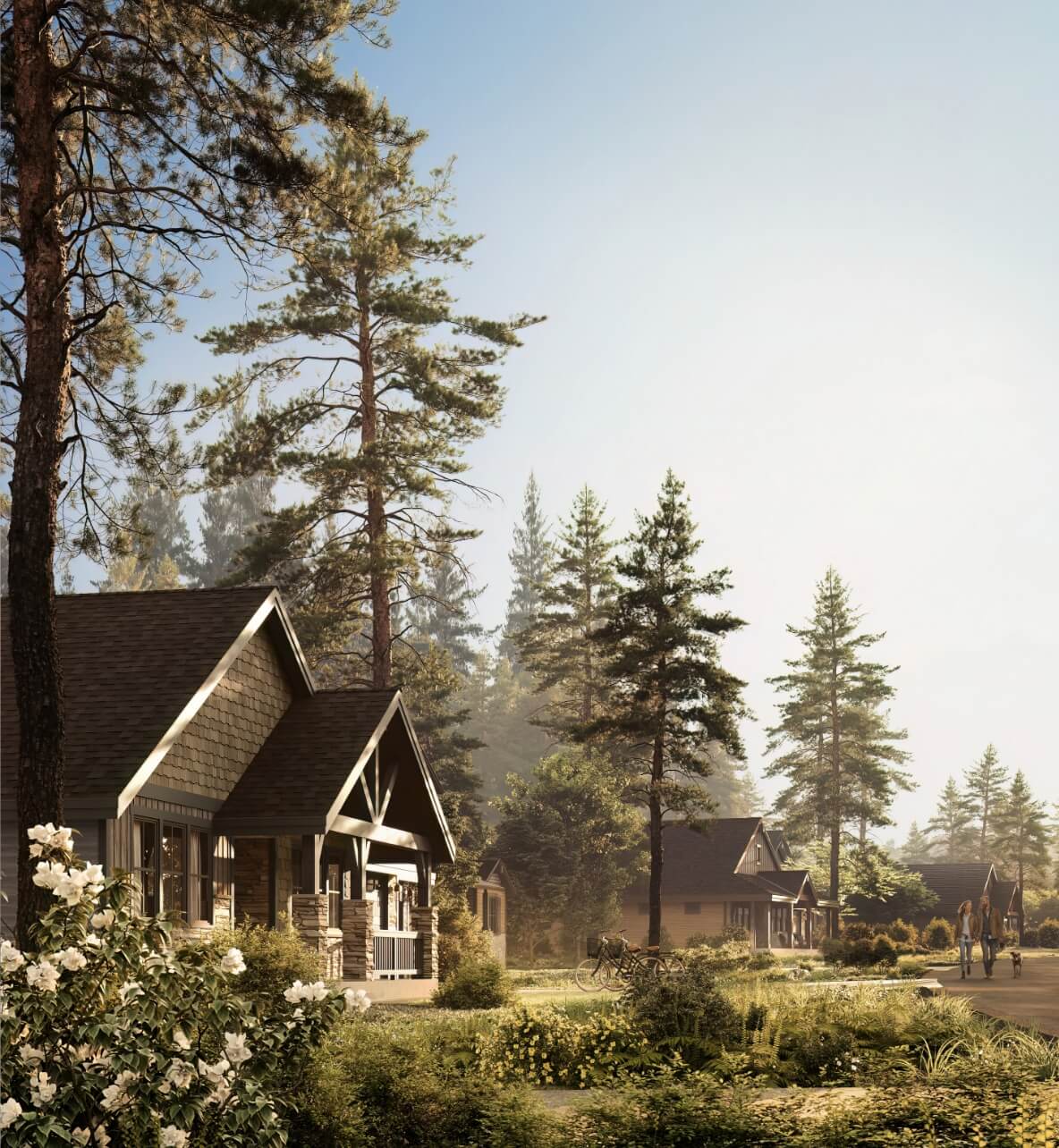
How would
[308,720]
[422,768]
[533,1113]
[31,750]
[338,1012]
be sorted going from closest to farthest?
[338,1012], [533,1113], [31,750], [308,720], [422,768]

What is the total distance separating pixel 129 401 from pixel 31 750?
5696 millimetres

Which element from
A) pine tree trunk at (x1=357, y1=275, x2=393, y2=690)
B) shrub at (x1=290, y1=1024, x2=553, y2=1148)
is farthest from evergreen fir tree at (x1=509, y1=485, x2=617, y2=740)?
shrub at (x1=290, y1=1024, x2=553, y2=1148)


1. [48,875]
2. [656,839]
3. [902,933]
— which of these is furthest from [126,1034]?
[902,933]

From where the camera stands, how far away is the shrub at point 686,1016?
1505 centimetres

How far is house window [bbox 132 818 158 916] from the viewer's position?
21438 mm

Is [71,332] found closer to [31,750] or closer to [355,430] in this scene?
[31,750]

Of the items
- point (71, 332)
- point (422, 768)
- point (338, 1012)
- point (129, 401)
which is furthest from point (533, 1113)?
point (422, 768)

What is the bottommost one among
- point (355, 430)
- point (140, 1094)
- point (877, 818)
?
point (877, 818)

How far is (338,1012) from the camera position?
9406 millimetres

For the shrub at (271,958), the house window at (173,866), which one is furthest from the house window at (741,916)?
the shrub at (271,958)

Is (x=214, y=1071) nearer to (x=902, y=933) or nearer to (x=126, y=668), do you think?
(x=126, y=668)

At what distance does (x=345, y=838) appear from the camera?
27594 mm

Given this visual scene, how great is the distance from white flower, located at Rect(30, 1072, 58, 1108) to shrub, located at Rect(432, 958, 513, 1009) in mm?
17900

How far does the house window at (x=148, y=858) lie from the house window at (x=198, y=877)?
100 centimetres
